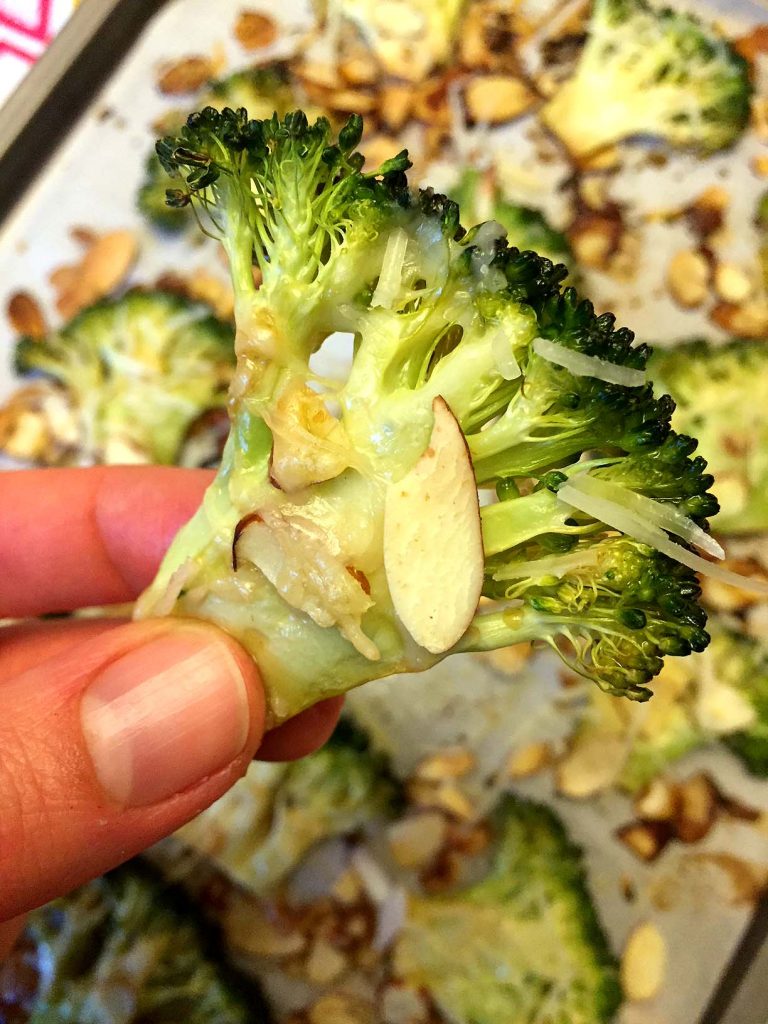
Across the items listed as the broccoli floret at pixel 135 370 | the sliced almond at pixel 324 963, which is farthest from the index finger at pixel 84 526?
the sliced almond at pixel 324 963

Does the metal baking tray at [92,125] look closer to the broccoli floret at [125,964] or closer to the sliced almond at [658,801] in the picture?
the sliced almond at [658,801]

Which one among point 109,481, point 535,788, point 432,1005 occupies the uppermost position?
point 109,481

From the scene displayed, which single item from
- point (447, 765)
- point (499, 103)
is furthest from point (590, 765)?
point (499, 103)

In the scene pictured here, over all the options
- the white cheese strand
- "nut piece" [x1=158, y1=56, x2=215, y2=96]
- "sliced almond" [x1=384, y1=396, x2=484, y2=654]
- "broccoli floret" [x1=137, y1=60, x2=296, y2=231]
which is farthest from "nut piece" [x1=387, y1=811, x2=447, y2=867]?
"nut piece" [x1=158, y1=56, x2=215, y2=96]

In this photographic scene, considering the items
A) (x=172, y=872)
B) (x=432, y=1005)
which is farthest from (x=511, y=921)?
(x=172, y=872)

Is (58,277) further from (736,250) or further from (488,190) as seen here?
(736,250)

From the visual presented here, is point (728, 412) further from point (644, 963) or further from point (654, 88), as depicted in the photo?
point (644, 963)
